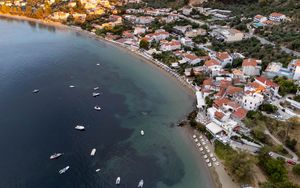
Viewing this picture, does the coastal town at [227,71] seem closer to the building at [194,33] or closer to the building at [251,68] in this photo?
the building at [194,33]

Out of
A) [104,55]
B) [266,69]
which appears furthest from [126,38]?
[266,69]

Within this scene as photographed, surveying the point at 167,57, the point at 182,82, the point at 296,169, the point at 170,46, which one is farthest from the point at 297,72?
the point at 170,46

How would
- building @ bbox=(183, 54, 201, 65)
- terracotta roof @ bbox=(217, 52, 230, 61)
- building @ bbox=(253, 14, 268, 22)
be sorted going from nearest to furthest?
terracotta roof @ bbox=(217, 52, 230, 61) < building @ bbox=(183, 54, 201, 65) < building @ bbox=(253, 14, 268, 22)

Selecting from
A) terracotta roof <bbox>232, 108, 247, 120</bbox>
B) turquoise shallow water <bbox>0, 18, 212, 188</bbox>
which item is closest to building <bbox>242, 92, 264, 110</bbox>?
terracotta roof <bbox>232, 108, 247, 120</bbox>

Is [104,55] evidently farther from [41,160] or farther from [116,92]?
[41,160]

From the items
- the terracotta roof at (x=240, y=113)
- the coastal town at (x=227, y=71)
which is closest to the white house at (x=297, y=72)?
the coastal town at (x=227, y=71)

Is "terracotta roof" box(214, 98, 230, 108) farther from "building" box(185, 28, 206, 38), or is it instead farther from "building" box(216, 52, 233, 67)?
"building" box(185, 28, 206, 38)

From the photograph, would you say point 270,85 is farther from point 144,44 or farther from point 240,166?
point 144,44

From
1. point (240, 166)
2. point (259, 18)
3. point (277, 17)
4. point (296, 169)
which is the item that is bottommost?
point (240, 166)
